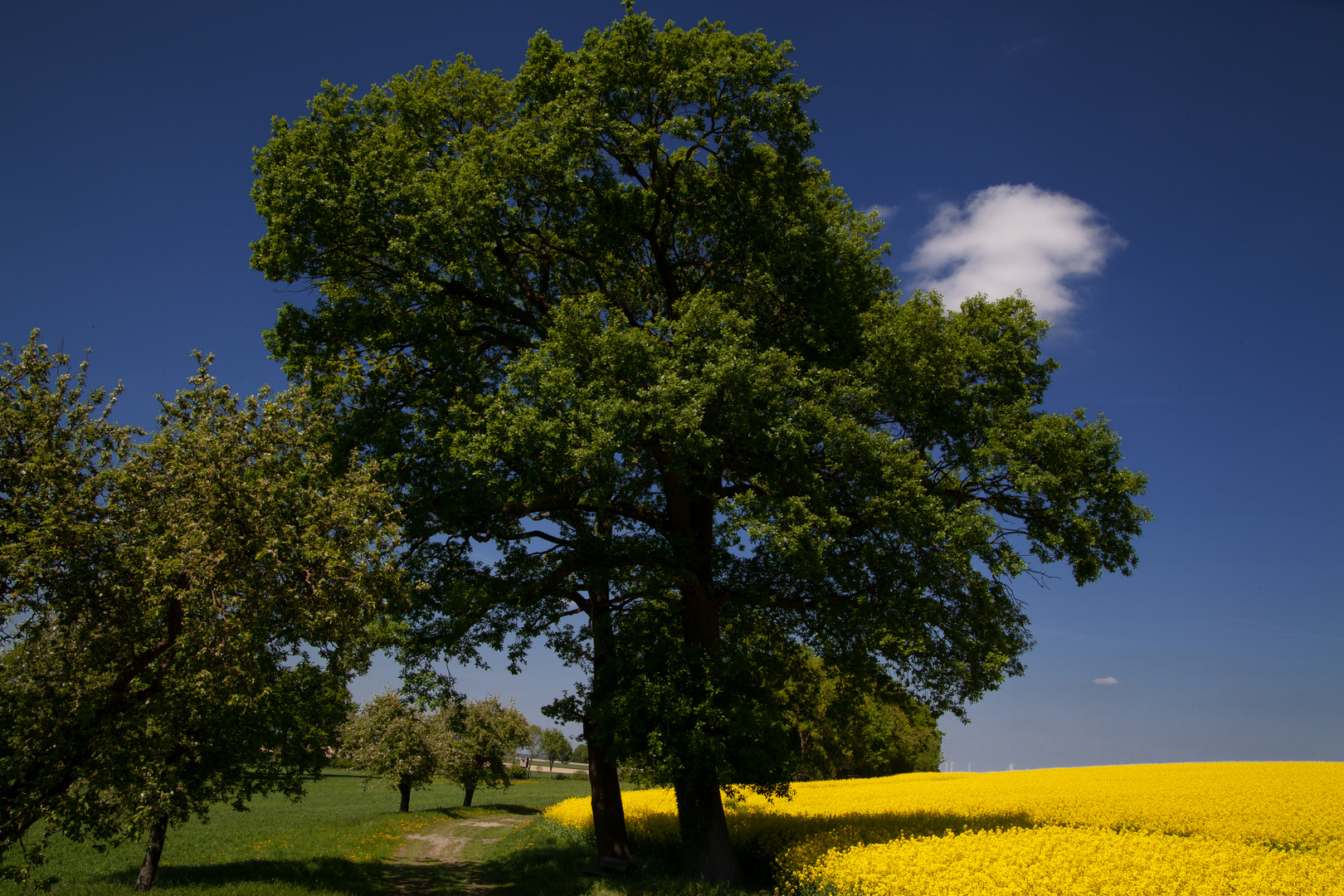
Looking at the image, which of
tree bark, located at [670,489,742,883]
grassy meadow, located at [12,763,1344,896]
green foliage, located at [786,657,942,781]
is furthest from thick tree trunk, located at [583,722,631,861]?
green foliage, located at [786,657,942,781]

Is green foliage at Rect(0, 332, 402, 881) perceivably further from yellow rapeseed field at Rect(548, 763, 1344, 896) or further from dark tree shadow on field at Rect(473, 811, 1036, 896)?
yellow rapeseed field at Rect(548, 763, 1344, 896)

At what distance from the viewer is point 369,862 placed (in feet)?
70.1

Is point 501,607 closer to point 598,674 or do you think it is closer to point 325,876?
point 598,674

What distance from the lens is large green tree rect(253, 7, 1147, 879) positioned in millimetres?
13680

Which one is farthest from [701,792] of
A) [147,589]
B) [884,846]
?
[147,589]

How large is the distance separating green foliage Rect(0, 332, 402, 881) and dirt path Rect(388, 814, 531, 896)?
412 inches

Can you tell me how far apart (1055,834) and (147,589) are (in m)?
17.8

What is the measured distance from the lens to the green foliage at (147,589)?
848 centimetres

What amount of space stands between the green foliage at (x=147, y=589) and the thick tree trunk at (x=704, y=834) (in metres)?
8.59

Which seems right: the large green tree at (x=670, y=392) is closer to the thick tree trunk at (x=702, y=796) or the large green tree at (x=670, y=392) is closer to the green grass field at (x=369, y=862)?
the thick tree trunk at (x=702, y=796)

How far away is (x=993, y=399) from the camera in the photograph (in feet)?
53.1

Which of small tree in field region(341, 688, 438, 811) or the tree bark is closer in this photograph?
the tree bark

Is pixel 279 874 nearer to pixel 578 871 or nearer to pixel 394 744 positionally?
pixel 578 871

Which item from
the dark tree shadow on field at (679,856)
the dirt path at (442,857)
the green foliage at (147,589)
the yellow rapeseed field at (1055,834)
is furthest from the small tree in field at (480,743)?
the green foliage at (147,589)
